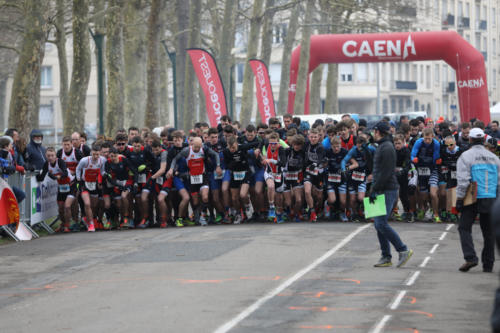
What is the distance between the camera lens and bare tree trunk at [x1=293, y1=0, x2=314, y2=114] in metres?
39.5

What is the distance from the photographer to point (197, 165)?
1831 centimetres

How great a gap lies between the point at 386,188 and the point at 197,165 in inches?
254

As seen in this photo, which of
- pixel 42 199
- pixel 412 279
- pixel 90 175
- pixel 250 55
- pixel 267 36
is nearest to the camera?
pixel 412 279

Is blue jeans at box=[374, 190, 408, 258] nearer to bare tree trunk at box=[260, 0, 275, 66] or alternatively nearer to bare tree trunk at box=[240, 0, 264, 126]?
bare tree trunk at box=[240, 0, 264, 126]

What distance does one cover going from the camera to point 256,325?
8602 millimetres

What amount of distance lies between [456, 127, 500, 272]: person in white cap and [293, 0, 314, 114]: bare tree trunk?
25.8m

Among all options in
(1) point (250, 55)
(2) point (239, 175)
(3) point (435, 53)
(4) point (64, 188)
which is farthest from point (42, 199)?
(1) point (250, 55)

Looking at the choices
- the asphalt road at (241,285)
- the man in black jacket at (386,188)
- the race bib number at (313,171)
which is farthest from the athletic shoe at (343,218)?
the man in black jacket at (386,188)

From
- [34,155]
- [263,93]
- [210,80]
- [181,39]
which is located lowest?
[34,155]

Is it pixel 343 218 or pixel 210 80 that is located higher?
pixel 210 80

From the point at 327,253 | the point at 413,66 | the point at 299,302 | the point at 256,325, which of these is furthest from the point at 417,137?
the point at 413,66

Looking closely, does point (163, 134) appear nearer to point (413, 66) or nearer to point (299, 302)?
point (299, 302)

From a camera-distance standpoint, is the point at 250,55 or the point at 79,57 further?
the point at 250,55

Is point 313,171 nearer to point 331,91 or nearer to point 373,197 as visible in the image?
point 373,197
